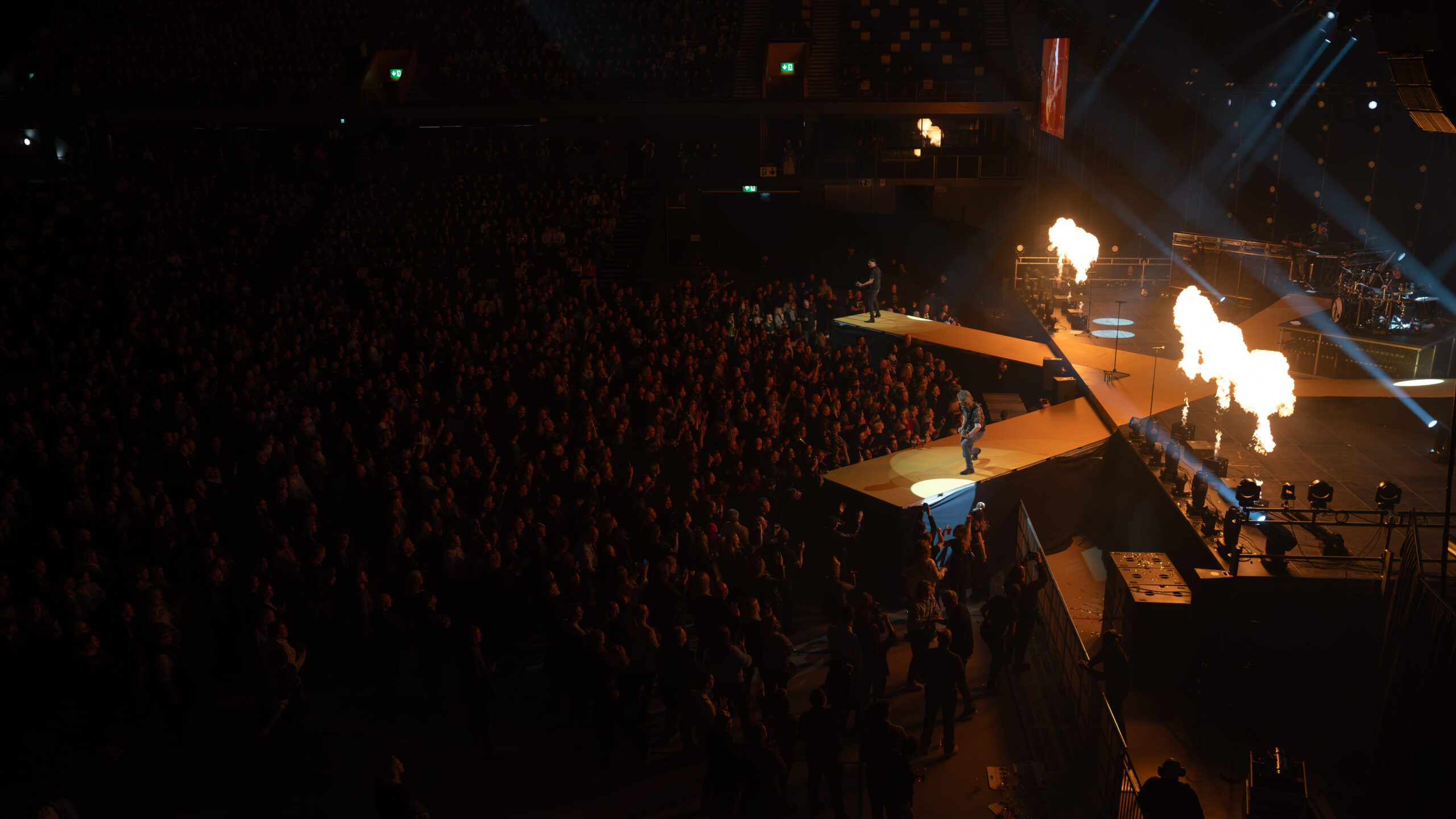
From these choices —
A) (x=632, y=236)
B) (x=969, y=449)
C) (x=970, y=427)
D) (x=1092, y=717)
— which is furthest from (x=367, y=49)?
(x=1092, y=717)

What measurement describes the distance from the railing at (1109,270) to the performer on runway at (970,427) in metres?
10.8

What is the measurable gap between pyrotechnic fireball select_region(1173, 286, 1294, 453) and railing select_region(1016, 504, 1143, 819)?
3902 millimetres

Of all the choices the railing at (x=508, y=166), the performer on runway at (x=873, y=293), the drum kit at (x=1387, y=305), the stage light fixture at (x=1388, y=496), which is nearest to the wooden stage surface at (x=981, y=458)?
the stage light fixture at (x=1388, y=496)

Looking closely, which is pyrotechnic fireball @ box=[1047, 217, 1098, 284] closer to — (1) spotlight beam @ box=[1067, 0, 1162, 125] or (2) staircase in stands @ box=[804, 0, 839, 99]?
(1) spotlight beam @ box=[1067, 0, 1162, 125]

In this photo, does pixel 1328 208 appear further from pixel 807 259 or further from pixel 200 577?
pixel 200 577

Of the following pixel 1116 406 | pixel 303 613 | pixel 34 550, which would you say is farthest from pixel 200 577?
pixel 1116 406

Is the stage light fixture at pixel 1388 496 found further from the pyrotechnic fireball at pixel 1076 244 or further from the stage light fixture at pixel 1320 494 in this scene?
the pyrotechnic fireball at pixel 1076 244

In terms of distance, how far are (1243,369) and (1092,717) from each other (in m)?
6.25

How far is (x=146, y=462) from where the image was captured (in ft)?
36.2

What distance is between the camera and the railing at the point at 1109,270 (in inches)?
890

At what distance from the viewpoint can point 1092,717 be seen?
7.83 m

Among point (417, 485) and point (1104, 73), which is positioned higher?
point (1104, 73)

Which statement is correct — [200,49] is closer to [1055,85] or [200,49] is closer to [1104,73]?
[1055,85]

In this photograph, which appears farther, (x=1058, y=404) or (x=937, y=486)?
(x=1058, y=404)
